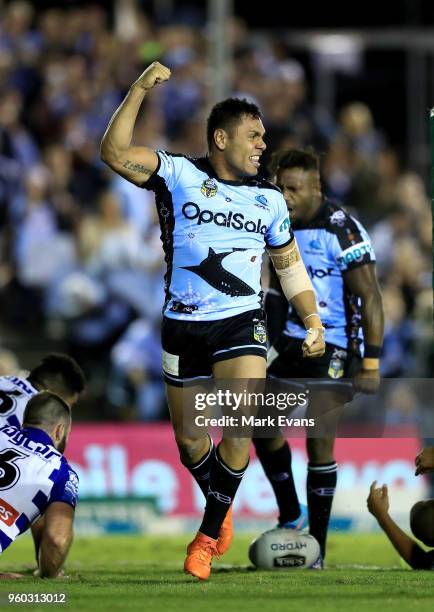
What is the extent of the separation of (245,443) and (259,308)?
88cm

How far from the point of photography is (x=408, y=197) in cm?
2050

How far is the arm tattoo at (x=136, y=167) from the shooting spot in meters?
8.17

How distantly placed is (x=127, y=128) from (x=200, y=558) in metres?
2.64

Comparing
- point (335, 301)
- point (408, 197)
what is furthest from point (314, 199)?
point (408, 197)

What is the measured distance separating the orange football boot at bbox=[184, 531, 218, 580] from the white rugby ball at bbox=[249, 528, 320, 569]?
1418mm

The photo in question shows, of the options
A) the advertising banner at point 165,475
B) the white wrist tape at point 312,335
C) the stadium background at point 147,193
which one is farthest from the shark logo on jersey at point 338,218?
the advertising banner at point 165,475

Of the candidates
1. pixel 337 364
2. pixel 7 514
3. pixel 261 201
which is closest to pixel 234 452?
pixel 7 514

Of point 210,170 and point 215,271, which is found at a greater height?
point 210,170

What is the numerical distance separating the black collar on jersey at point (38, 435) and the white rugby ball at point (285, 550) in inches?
70.9

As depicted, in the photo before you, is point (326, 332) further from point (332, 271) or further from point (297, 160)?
point (297, 160)

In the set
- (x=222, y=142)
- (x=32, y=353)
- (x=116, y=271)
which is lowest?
(x=32, y=353)

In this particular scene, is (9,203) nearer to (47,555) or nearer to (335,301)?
(335,301)

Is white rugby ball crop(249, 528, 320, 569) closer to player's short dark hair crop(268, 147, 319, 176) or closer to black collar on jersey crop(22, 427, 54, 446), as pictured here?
black collar on jersey crop(22, 427, 54, 446)

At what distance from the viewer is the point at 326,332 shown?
10.0 metres
